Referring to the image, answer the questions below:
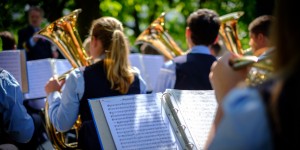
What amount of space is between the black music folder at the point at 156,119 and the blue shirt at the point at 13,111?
2.03 ft

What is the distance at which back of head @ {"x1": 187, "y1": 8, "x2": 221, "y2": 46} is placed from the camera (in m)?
4.52

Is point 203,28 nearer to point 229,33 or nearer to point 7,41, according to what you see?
point 229,33

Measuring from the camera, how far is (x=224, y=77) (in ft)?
6.06

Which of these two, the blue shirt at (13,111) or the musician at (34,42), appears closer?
the blue shirt at (13,111)

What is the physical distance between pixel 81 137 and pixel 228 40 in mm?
3027

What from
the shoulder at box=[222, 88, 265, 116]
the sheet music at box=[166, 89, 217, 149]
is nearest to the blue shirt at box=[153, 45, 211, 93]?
the sheet music at box=[166, 89, 217, 149]

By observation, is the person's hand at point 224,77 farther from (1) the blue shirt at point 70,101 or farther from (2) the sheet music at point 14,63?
(2) the sheet music at point 14,63

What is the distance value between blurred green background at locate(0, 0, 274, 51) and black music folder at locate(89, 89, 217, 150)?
3530 millimetres

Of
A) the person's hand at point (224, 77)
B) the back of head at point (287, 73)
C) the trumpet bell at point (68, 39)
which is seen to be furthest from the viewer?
the trumpet bell at point (68, 39)

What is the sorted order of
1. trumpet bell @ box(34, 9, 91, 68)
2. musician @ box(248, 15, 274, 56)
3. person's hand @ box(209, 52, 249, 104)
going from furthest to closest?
trumpet bell @ box(34, 9, 91, 68) → musician @ box(248, 15, 274, 56) → person's hand @ box(209, 52, 249, 104)

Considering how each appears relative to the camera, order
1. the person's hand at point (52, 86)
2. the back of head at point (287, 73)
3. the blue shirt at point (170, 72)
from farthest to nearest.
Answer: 1. the blue shirt at point (170, 72)
2. the person's hand at point (52, 86)
3. the back of head at point (287, 73)

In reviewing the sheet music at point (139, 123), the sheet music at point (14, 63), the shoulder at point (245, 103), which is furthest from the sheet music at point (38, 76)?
the shoulder at point (245, 103)

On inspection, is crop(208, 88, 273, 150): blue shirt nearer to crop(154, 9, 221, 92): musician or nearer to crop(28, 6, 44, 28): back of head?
crop(154, 9, 221, 92): musician

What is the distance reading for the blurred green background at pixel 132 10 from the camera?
26.8 ft
